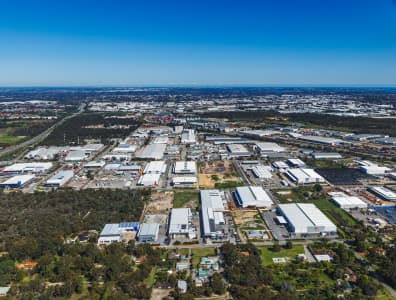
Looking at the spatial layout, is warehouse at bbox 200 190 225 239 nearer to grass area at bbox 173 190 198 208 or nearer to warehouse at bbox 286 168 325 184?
grass area at bbox 173 190 198 208

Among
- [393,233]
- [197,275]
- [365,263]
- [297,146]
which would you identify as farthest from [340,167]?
[197,275]

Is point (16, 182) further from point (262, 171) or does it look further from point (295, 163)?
point (295, 163)

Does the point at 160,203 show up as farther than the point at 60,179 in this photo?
No

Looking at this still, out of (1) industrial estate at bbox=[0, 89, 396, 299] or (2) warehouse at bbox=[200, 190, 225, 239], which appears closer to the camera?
(1) industrial estate at bbox=[0, 89, 396, 299]

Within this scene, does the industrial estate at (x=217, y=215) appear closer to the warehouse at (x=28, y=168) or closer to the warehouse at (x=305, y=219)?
the warehouse at (x=305, y=219)

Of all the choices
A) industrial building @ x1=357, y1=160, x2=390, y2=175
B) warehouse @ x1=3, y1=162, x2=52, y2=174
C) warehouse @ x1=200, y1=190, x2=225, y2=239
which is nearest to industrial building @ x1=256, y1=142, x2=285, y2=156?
industrial building @ x1=357, y1=160, x2=390, y2=175

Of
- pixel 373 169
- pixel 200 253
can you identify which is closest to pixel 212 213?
pixel 200 253
